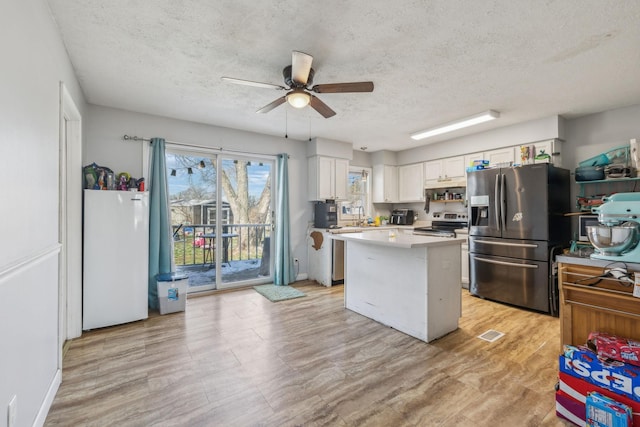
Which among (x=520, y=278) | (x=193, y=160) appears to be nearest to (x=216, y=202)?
(x=193, y=160)

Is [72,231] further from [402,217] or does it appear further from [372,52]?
[402,217]

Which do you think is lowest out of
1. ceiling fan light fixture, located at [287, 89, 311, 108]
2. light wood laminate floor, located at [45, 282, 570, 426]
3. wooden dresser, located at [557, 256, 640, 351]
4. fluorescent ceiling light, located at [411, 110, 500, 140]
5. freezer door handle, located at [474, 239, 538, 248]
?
light wood laminate floor, located at [45, 282, 570, 426]

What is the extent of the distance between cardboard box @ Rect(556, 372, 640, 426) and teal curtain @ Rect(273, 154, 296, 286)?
368 cm

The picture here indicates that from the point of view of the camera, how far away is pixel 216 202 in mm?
4484

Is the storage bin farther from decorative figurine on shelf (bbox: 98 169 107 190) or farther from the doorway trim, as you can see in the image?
decorative figurine on shelf (bbox: 98 169 107 190)

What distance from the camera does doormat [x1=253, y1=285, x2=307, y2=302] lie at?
409 centimetres

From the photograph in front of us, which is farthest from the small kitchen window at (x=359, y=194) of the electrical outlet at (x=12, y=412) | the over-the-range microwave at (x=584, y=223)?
the electrical outlet at (x=12, y=412)

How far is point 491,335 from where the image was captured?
2.87 meters

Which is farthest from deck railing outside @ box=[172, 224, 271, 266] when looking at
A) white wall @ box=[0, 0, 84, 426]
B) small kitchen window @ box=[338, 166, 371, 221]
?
white wall @ box=[0, 0, 84, 426]

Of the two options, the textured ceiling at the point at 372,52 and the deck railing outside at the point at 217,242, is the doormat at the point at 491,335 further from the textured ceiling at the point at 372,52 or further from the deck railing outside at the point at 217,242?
the deck railing outside at the point at 217,242

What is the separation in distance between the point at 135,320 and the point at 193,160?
2.30m

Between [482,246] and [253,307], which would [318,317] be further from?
[482,246]

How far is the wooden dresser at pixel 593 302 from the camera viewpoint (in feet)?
5.84

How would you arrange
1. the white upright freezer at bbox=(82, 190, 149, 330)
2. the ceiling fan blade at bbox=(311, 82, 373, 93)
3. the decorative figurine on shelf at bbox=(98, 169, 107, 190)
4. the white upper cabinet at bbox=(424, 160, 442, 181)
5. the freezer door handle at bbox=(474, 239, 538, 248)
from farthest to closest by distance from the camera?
the white upper cabinet at bbox=(424, 160, 442, 181)
the freezer door handle at bbox=(474, 239, 538, 248)
the decorative figurine on shelf at bbox=(98, 169, 107, 190)
the white upright freezer at bbox=(82, 190, 149, 330)
the ceiling fan blade at bbox=(311, 82, 373, 93)
